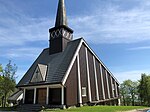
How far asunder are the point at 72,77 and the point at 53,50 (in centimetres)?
638

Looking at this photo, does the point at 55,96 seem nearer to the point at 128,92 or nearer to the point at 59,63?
the point at 59,63

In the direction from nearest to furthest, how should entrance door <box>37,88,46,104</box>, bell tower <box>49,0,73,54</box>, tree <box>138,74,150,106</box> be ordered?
entrance door <box>37,88,46,104</box>
bell tower <box>49,0,73,54</box>
tree <box>138,74,150,106</box>

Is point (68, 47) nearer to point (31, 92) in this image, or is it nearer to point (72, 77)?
point (72, 77)

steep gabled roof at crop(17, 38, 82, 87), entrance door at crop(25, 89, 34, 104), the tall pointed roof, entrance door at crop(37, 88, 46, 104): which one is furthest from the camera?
the tall pointed roof

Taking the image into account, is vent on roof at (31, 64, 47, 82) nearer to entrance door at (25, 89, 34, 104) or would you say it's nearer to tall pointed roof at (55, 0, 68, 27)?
entrance door at (25, 89, 34, 104)

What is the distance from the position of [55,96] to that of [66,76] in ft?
8.71

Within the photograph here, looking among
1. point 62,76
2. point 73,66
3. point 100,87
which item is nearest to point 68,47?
point 73,66

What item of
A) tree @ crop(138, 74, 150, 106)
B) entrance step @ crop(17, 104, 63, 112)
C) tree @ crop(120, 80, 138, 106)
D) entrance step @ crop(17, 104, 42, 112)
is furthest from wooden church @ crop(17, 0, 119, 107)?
tree @ crop(120, 80, 138, 106)

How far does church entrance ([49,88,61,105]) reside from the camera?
16.7 meters

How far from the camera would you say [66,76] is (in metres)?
16.3

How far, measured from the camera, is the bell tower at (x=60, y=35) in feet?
70.3

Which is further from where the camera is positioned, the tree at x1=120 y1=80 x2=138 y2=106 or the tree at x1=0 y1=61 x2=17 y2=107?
the tree at x1=120 y1=80 x2=138 y2=106

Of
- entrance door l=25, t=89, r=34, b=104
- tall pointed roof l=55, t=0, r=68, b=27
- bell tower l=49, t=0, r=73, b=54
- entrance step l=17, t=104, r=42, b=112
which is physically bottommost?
entrance step l=17, t=104, r=42, b=112

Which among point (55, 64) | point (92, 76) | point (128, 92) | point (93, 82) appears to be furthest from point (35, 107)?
point (128, 92)
